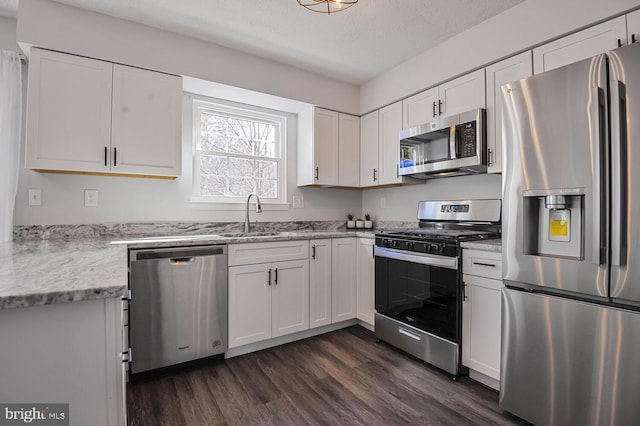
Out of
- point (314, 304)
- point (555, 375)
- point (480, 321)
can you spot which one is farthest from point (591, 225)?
point (314, 304)

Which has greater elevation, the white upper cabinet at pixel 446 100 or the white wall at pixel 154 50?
the white wall at pixel 154 50

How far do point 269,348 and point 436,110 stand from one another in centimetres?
245

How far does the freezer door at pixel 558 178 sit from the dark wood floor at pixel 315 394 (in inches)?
32.2

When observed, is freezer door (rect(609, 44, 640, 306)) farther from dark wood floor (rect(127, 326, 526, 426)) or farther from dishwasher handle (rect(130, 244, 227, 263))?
dishwasher handle (rect(130, 244, 227, 263))

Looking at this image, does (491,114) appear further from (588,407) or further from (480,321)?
(588,407)

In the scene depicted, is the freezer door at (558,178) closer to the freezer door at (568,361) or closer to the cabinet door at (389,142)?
the freezer door at (568,361)

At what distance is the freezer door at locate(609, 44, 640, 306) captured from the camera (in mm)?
1353

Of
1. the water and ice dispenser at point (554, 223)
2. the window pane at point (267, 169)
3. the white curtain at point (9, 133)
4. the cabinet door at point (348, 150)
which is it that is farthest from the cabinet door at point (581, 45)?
the white curtain at point (9, 133)

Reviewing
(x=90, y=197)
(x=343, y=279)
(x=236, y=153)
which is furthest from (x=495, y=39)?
(x=90, y=197)

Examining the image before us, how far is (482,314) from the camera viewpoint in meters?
2.04

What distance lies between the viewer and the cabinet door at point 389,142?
3.08m

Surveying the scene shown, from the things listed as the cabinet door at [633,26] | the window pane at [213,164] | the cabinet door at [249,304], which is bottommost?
the cabinet door at [249,304]

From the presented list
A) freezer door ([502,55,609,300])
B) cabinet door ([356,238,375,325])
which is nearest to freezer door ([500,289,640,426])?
freezer door ([502,55,609,300])

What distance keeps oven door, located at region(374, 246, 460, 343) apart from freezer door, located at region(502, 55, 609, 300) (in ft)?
1.52
